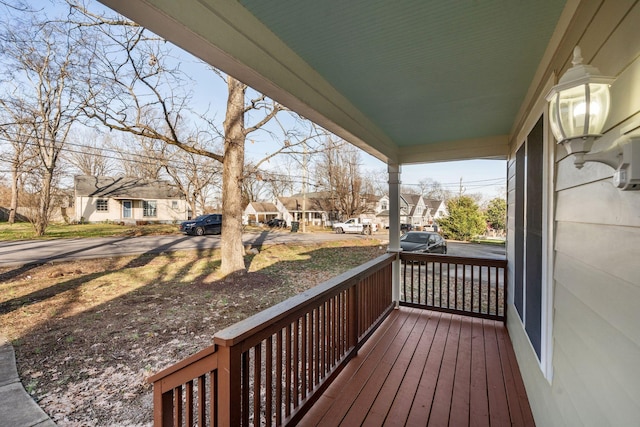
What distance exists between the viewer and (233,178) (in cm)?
697

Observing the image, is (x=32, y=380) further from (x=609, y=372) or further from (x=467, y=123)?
(x=467, y=123)

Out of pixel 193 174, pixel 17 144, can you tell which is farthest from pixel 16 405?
pixel 193 174

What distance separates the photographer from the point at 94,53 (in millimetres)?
4711

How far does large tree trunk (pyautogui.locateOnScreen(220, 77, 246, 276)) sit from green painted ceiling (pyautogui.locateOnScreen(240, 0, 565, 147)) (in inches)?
192

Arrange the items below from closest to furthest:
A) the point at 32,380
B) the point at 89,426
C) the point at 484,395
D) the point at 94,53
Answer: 1. the point at 484,395
2. the point at 89,426
3. the point at 32,380
4. the point at 94,53

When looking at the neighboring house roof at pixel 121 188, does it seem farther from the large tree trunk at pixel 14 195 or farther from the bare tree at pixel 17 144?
the bare tree at pixel 17 144

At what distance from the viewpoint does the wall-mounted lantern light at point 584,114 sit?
75 centimetres

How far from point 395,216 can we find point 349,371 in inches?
90.6

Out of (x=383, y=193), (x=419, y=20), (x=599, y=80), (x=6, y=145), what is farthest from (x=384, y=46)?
(x=383, y=193)

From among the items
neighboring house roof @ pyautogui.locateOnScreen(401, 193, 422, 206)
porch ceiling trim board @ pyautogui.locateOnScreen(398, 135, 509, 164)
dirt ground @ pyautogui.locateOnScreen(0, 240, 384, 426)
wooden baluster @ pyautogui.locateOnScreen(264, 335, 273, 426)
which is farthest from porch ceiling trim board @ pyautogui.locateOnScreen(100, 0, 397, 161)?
neighboring house roof @ pyautogui.locateOnScreen(401, 193, 422, 206)

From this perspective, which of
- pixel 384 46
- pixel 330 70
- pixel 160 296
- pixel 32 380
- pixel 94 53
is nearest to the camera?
pixel 384 46

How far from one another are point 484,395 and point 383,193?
62.6 ft

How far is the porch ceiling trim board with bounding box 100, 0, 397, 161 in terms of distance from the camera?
1116mm

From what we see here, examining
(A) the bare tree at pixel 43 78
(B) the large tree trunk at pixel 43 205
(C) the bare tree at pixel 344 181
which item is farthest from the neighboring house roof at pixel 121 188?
(C) the bare tree at pixel 344 181
